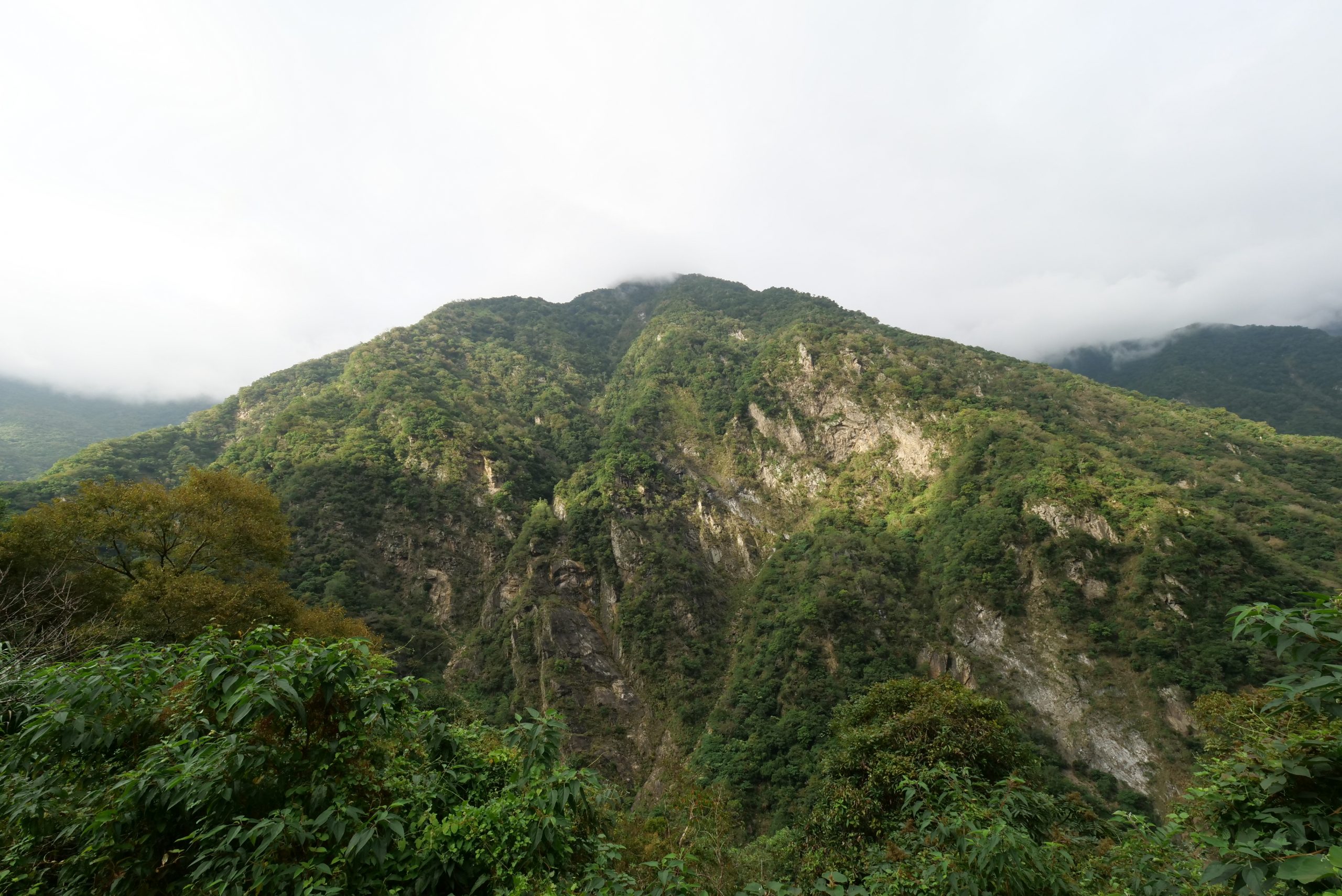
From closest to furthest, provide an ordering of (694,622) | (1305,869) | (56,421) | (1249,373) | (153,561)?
(1305,869), (153,561), (694,622), (56,421), (1249,373)

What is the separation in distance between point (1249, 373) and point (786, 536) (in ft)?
348

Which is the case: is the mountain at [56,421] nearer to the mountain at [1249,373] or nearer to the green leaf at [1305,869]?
the green leaf at [1305,869]

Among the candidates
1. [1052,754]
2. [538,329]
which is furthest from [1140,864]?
[538,329]

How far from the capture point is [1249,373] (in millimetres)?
94438

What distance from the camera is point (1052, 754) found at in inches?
1469

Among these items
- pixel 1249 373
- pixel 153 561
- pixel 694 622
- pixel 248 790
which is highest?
pixel 1249 373

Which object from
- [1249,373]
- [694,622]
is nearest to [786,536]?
[694,622]

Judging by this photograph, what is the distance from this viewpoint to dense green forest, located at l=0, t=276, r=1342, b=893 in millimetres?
4102

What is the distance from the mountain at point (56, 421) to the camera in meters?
68.0

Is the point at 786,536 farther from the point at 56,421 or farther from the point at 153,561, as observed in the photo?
the point at 56,421

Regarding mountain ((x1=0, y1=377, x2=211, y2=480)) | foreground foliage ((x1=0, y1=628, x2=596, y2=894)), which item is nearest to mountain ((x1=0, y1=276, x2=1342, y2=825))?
mountain ((x1=0, y1=377, x2=211, y2=480))

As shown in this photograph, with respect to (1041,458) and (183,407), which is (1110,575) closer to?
(1041,458)

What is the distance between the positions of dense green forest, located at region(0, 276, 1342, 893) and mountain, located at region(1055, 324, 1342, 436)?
1390 inches

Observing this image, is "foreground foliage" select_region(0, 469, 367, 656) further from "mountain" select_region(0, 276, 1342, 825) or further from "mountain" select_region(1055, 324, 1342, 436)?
"mountain" select_region(1055, 324, 1342, 436)
